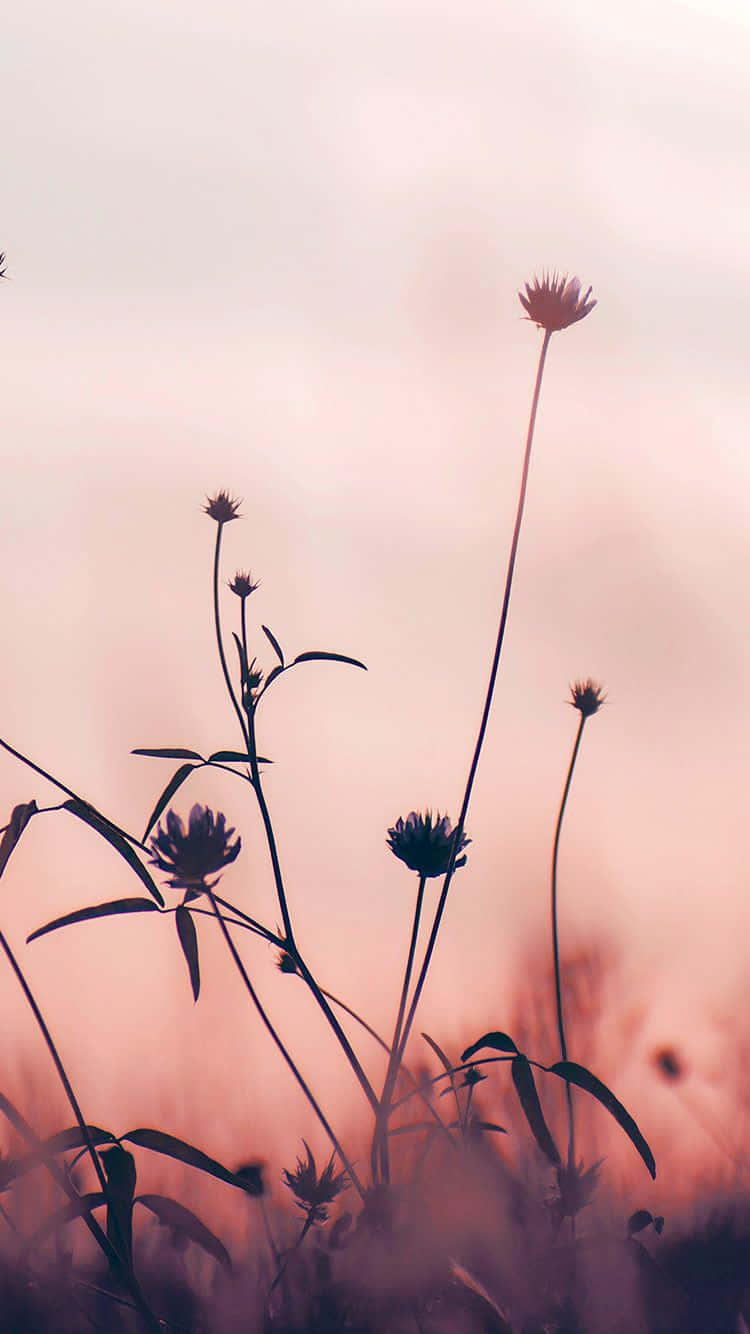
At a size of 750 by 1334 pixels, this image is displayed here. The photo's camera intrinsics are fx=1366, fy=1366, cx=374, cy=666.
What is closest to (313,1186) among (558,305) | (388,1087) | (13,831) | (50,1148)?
(388,1087)

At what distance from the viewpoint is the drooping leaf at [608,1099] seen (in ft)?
3.05

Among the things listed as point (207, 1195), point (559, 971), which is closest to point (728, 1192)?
point (559, 971)

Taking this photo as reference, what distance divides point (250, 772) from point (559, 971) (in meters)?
0.30

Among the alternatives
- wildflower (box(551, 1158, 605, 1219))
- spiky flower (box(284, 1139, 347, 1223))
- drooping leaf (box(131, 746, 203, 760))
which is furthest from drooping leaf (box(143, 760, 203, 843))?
wildflower (box(551, 1158, 605, 1219))

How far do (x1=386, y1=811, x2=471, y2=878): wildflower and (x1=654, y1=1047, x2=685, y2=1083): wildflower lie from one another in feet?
0.78

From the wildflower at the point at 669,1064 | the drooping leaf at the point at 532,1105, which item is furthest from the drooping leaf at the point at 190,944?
the wildflower at the point at 669,1064

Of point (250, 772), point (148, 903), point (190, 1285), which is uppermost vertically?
point (250, 772)

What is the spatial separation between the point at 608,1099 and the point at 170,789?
383 mm

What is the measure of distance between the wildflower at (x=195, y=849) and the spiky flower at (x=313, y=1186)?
27 cm

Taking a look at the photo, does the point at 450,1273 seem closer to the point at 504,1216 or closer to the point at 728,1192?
the point at 504,1216

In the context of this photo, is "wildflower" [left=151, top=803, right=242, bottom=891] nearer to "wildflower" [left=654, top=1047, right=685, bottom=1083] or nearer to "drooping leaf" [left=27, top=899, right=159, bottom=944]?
"drooping leaf" [left=27, top=899, right=159, bottom=944]

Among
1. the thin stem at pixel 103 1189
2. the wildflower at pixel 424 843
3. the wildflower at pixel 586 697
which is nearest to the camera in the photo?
the thin stem at pixel 103 1189

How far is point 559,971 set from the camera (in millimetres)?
1101

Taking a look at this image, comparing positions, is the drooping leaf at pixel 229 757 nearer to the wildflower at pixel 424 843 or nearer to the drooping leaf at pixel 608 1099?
the wildflower at pixel 424 843
